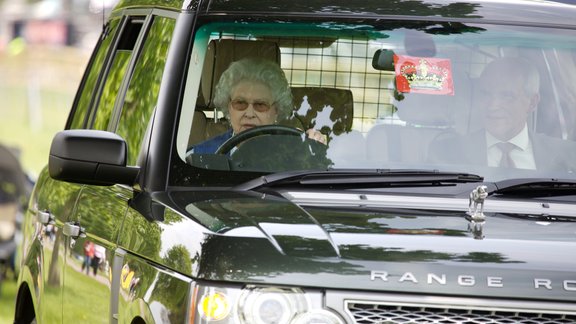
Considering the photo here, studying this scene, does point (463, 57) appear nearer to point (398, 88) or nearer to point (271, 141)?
point (398, 88)

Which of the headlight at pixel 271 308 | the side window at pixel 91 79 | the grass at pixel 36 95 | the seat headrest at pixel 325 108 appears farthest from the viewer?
the grass at pixel 36 95

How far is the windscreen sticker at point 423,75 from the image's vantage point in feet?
18.3

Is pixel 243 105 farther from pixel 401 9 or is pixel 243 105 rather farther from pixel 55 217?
pixel 55 217

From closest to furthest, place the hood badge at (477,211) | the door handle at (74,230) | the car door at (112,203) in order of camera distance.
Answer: the hood badge at (477,211) → the car door at (112,203) → the door handle at (74,230)

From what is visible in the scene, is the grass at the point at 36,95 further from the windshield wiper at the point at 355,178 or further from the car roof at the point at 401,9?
the windshield wiper at the point at 355,178

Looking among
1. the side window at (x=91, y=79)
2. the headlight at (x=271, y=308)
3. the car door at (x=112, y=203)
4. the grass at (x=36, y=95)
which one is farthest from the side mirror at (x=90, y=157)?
the grass at (x=36, y=95)

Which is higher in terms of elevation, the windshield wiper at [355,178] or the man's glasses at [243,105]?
the man's glasses at [243,105]

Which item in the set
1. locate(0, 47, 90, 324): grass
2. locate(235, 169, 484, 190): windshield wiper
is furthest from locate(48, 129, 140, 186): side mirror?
locate(0, 47, 90, 324): grass

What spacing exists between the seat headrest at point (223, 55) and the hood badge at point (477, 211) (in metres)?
1.14

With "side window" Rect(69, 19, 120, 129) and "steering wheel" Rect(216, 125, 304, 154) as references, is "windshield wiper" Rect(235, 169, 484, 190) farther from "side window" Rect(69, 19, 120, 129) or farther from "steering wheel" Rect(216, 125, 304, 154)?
"side window" Rect(69, 19, 120, 129)

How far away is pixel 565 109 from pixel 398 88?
701 mm

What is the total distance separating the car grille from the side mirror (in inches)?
50.3

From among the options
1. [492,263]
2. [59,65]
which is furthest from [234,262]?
[59,65]

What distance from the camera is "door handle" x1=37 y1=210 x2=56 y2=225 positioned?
6.62 m
